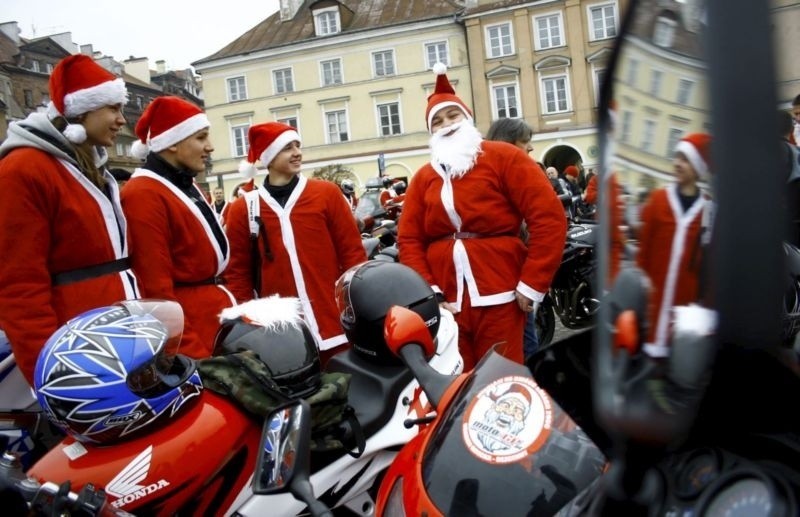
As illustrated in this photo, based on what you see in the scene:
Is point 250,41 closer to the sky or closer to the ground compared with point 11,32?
closer to the ground

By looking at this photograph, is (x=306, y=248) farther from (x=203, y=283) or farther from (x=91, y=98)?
(x=91, y=98)

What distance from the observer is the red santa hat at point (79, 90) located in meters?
3.09

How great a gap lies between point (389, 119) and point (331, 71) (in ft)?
15.5

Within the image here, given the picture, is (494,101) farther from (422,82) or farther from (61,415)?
(61,415)

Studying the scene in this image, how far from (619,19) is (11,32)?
208ft

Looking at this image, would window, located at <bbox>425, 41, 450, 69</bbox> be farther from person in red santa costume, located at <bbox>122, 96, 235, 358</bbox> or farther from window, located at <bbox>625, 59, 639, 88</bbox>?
window, located at <bbox>625, 59, 639, 88</bbox>

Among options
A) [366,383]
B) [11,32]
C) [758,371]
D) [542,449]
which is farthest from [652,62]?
[11,32]

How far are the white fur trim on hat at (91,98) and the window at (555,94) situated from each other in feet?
118

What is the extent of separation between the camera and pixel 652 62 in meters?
0.82

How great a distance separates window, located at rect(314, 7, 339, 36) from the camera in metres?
44.0

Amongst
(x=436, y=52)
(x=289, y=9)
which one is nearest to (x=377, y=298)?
(x=436, y=52)

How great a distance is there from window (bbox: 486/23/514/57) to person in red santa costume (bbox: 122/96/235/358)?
122ft

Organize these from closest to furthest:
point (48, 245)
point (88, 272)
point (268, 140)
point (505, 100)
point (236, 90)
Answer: point (48, 245), point (88, 272), point (268, 140), point (505, 100), point (236, 90)

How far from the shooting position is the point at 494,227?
356 centimetres
